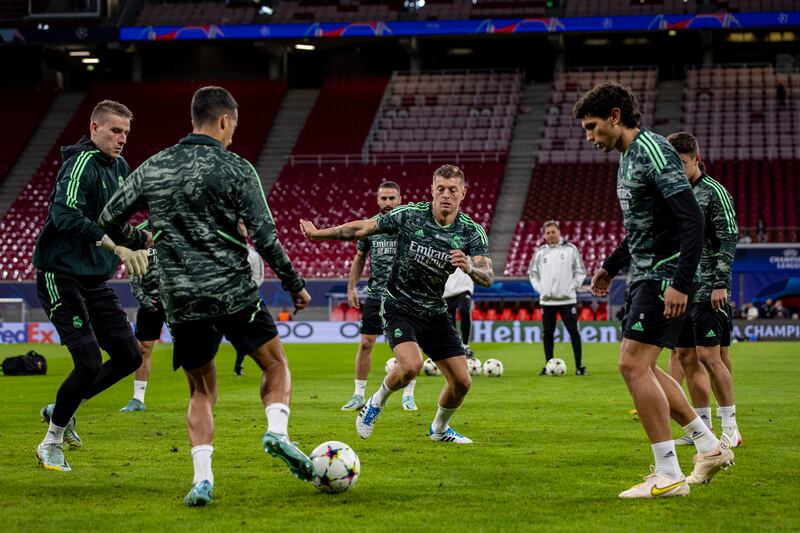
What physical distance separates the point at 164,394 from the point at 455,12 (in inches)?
1288

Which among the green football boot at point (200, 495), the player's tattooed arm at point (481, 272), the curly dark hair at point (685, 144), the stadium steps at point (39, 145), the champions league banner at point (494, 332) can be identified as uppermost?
the stadium steps at point (39, 145)

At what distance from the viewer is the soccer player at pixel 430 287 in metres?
8.66

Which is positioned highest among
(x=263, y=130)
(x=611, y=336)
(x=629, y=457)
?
(x=263, y=130)

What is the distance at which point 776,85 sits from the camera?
42.6 meters

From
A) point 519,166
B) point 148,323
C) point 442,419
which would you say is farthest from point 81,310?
point 519,166

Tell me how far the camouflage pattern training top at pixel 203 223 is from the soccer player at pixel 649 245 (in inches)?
80.7

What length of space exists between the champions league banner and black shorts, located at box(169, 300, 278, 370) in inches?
869

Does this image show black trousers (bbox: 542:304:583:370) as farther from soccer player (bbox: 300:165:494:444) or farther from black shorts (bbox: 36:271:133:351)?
black shorts (bbox: 36:271:133:351)

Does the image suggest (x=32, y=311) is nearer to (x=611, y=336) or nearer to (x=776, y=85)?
(x=611, y=336)

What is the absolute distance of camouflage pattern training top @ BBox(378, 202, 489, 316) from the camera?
869 cm

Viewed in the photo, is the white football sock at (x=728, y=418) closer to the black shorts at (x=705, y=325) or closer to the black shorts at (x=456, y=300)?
the black shorts at (x=705, y=325)

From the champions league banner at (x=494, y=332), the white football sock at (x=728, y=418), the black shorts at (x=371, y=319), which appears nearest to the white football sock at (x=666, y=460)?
the white football sock at (x=728, y=418)

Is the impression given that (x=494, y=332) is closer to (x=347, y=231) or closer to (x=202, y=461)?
(x=347, y=231)

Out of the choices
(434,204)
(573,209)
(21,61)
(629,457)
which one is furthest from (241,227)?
(21,61)
